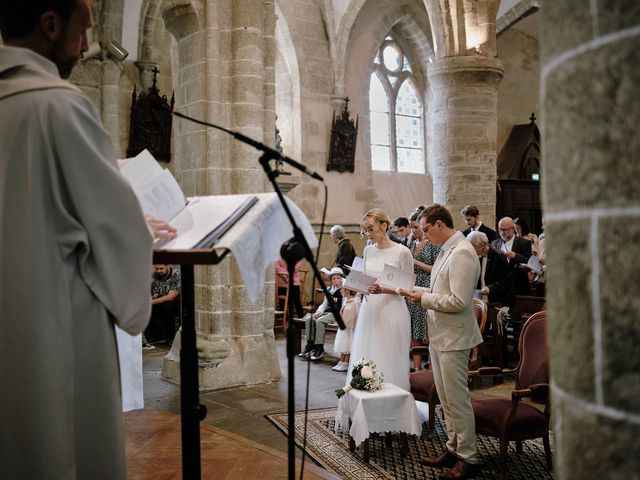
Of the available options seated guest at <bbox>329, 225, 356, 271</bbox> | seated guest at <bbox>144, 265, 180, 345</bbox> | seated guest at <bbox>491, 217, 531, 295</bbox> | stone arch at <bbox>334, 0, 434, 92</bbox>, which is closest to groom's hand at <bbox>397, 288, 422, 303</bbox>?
seated guest at <bbox>491, 217, 531, 295</bbox>

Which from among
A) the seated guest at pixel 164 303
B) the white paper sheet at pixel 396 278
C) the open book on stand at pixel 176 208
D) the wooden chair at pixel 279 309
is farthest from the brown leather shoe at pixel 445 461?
the wooden chair at pixel 279 309

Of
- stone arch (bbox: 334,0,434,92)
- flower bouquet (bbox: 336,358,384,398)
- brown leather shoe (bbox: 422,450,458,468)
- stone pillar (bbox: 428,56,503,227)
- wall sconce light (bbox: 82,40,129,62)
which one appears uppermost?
stone arch (bbox: 334,0,434,92)

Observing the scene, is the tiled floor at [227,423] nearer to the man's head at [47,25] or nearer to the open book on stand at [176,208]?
the open book on stand at [176,208]

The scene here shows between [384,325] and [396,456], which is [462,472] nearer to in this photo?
[396,456]

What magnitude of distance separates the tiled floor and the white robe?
5.43ft

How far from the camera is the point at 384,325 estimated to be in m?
5.23

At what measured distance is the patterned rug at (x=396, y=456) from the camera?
164 inches

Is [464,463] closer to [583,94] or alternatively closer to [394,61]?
[583,94]

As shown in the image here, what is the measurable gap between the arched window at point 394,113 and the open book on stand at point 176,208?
534 inches

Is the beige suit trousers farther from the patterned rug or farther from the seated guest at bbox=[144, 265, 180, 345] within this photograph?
the seated guest at bbox=[144, 265, 180, 345]

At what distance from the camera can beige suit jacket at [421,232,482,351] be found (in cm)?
396

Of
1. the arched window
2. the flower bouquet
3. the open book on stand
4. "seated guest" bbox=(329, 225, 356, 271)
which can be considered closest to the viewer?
the open book on stand

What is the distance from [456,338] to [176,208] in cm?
232

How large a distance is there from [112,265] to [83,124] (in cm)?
39
